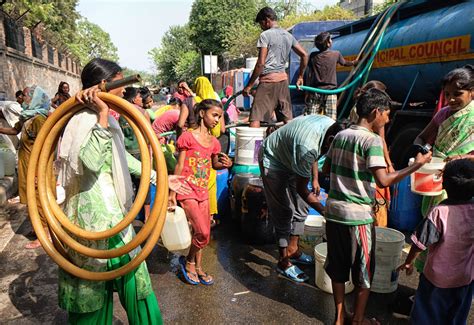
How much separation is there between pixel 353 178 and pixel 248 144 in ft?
8.07

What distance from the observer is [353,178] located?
Answer: 2.49m

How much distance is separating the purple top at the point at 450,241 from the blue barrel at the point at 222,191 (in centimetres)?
313

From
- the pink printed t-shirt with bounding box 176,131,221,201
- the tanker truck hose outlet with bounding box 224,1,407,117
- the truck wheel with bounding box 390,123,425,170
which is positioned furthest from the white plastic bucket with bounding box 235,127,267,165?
the truck wheel with bounding box 390,123,425,170

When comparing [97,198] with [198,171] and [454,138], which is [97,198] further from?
[454,138]

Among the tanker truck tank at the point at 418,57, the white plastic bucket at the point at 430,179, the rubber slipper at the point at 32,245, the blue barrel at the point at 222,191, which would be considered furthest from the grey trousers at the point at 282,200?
the rubber slipper at the point at 32,245

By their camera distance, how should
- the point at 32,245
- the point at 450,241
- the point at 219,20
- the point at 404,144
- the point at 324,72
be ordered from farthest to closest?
the point at 219,20 < the point at 324,72 < the point at 404,144 < the point at 32,245 < the point at 450,241

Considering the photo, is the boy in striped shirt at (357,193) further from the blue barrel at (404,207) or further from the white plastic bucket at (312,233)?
the blue barrel at (404,207)

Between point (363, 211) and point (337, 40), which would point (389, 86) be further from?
point (363, 211)

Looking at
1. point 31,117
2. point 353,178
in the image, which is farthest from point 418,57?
point 31,117

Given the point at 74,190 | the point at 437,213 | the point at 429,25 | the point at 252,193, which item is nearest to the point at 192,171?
the point at 252,193

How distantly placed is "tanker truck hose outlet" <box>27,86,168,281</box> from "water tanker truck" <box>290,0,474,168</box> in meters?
4.04

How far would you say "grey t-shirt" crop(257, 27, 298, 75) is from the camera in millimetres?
4824

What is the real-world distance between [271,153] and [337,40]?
5.07 meters

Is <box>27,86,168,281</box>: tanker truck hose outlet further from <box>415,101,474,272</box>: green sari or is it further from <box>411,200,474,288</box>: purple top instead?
<box>415,101,474,272</box>: green sari
